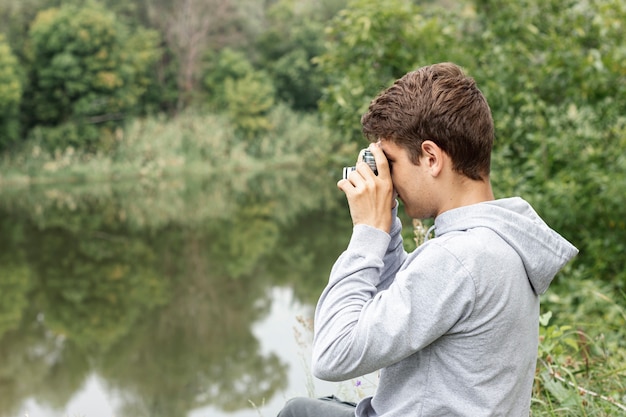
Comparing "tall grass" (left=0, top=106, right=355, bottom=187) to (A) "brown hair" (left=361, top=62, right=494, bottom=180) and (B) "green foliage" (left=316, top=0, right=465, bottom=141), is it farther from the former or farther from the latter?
(A) "brown hair" (left=361, top=62, right=494, bottom=180)

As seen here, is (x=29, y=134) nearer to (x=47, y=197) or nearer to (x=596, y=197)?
(x=47, y=197)

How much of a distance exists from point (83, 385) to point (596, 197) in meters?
3.74

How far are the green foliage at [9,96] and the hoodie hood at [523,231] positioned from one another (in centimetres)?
2109

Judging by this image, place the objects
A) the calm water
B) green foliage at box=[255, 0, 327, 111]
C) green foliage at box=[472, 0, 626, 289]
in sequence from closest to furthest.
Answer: green foliage at box=[472, 0, 626, 289]
the calm water
green foliage at box=[255, 0, 327, 111]

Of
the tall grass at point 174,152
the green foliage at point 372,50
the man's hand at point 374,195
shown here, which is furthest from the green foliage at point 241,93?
the man's hand at point 374,195

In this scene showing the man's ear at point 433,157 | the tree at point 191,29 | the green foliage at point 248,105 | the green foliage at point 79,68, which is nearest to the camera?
the man's ear at point 433,157

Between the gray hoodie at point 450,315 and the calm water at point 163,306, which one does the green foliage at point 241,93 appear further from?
the gray hoodie at point 450,315

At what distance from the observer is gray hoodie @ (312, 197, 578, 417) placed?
1173 mm

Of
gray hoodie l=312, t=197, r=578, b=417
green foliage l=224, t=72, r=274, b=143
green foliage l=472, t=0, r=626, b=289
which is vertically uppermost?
gray hoodie l=312, t=197, r=578, b=417

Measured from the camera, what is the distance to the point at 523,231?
123 cm

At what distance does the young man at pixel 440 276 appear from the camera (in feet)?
3.86

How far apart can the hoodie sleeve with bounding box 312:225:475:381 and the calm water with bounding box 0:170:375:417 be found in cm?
125

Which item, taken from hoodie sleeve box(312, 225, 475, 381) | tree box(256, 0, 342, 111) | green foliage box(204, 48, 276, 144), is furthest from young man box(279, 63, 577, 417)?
tree box(256, 0, 342, 111)

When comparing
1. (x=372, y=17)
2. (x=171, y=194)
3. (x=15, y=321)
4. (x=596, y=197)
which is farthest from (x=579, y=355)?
(x=171, y=194)
